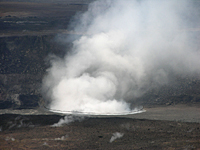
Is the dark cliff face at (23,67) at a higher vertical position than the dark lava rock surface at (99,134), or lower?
higher

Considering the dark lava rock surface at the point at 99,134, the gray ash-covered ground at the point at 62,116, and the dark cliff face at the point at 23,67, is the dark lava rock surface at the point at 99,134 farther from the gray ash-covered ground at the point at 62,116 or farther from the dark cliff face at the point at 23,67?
the dark cliff face at the point at 23,67

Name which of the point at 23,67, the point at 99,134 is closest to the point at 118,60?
the point at 23,67

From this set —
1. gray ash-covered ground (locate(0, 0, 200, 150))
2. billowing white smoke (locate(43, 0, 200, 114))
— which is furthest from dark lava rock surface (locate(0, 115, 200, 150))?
billowing white smoke (locate(43, 0, 200, 114))

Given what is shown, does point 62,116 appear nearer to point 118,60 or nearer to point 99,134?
point 99,134

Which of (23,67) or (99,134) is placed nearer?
(99,134)

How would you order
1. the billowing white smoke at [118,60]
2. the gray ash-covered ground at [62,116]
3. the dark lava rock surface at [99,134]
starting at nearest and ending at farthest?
the dark lava rock surface at [99,134] < the gray ash-covered ground at [62,116] < the billowing white smoke at [118,60]

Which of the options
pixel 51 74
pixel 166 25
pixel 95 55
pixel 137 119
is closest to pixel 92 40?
pixel 95 55

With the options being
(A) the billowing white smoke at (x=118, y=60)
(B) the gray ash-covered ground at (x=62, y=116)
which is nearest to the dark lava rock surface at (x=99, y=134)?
(B) the gray ash-covered ground at (x=62, y=116)
